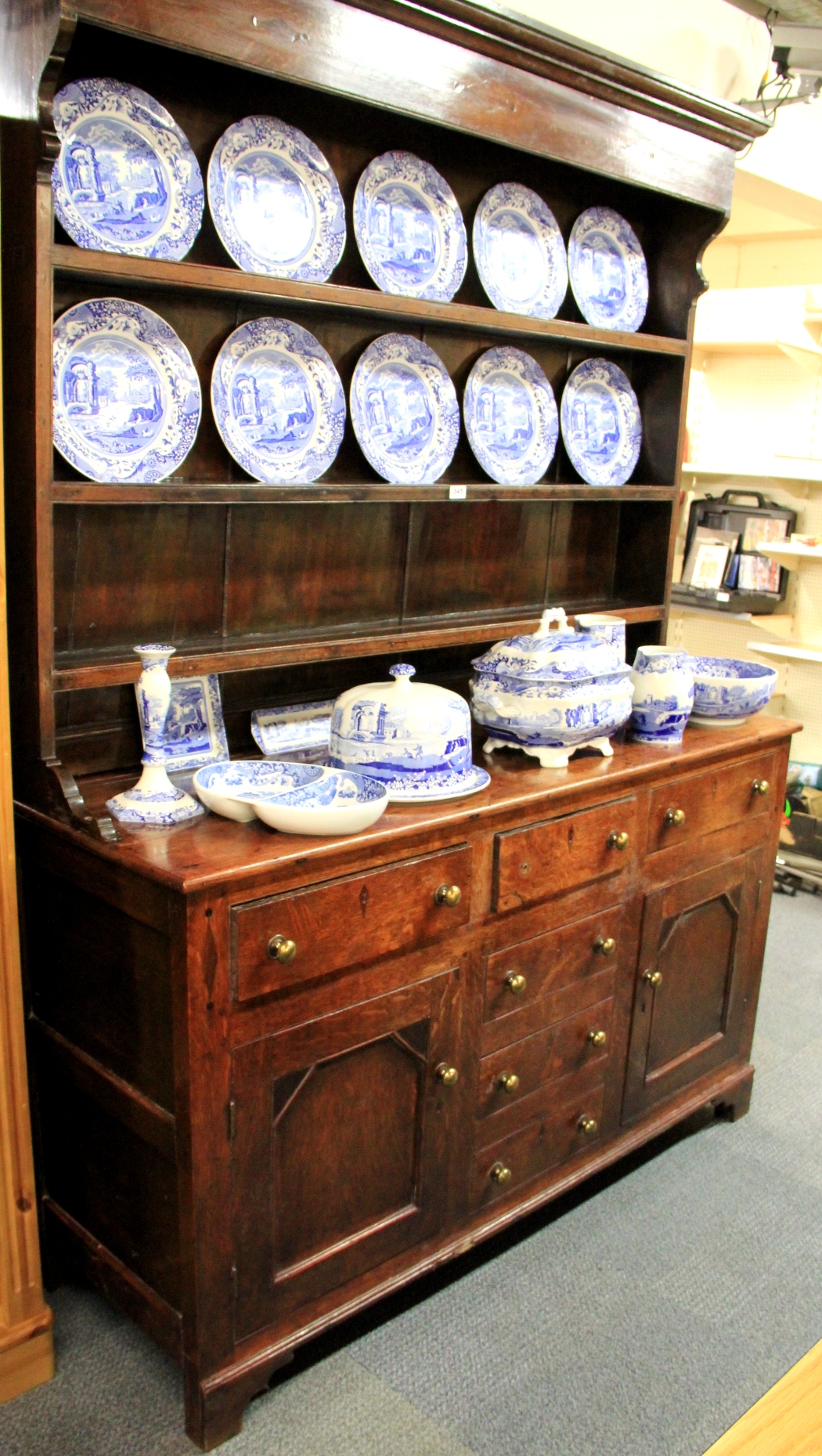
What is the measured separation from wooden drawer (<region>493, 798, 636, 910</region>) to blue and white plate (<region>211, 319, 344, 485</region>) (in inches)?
29.2

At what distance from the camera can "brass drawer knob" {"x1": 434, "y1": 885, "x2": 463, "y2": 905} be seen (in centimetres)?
188

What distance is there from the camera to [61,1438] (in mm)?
1744

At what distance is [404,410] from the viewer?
225cm

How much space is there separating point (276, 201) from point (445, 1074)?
150 cm

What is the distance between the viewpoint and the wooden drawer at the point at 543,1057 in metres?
2.09

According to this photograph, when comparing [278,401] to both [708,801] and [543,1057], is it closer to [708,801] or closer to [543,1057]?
[708,801]

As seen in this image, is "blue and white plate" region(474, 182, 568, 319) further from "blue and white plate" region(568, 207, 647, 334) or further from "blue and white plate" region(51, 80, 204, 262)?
"blue and white plate" region(51, 80, 204, 262)

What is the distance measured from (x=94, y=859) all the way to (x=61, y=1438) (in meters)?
0.87

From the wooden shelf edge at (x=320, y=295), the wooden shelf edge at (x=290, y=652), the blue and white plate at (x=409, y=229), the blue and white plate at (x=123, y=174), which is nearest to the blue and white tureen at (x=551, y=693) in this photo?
the wooden shelf edge at (x=290, y=652)

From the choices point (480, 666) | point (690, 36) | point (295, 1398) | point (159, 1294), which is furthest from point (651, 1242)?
point (690, 36)

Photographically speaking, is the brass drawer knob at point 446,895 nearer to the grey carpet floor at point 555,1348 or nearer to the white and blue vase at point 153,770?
the white and blue vase at point 153,770

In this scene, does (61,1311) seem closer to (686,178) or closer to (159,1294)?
(159,1294)

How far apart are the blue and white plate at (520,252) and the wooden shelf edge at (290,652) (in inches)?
25.0

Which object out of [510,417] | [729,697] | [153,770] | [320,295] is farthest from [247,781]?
[729,697]
